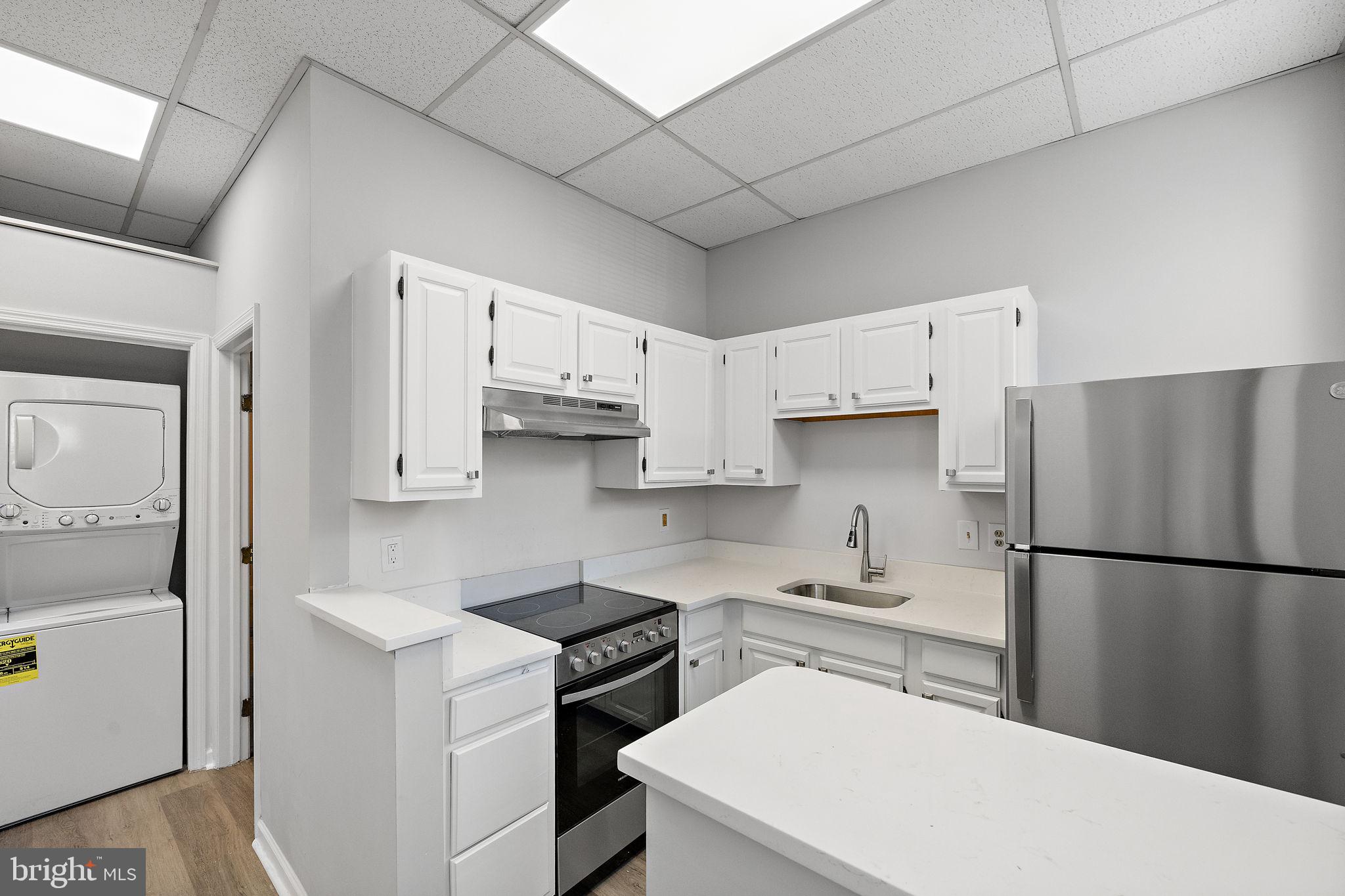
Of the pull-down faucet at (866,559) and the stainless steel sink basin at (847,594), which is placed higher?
the pull-down faucet at (866,559)

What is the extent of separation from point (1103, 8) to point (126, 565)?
4558mm

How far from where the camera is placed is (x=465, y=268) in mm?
2535

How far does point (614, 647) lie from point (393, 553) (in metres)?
0.88

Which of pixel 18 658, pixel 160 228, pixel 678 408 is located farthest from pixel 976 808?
pixel 160 228

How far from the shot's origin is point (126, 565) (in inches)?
119

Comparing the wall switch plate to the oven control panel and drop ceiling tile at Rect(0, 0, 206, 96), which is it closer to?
the oven control panel

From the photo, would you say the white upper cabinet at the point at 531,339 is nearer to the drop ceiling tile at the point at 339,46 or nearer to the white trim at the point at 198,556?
the drop ceiling tile at the point at 339,46

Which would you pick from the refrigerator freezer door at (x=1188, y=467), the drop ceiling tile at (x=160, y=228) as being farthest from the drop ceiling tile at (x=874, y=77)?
the drop ceiling tile at (x=160, y=228)

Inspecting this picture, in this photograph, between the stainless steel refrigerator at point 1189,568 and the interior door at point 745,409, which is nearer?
the stainless steel refrigerator at point 1189,568

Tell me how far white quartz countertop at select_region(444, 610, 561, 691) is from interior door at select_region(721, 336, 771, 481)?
4.92ft

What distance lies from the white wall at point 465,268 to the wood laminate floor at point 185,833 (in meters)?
1.22

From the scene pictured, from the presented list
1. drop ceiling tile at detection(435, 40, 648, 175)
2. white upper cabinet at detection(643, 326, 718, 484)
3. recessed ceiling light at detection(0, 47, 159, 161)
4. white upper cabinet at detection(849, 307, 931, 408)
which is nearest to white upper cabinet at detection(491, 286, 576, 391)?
white upper cabinet at detection(643, 326, 718, 484)

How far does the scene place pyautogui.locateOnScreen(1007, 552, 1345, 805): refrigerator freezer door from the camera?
1.52 m

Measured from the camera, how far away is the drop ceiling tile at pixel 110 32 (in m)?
1.76
